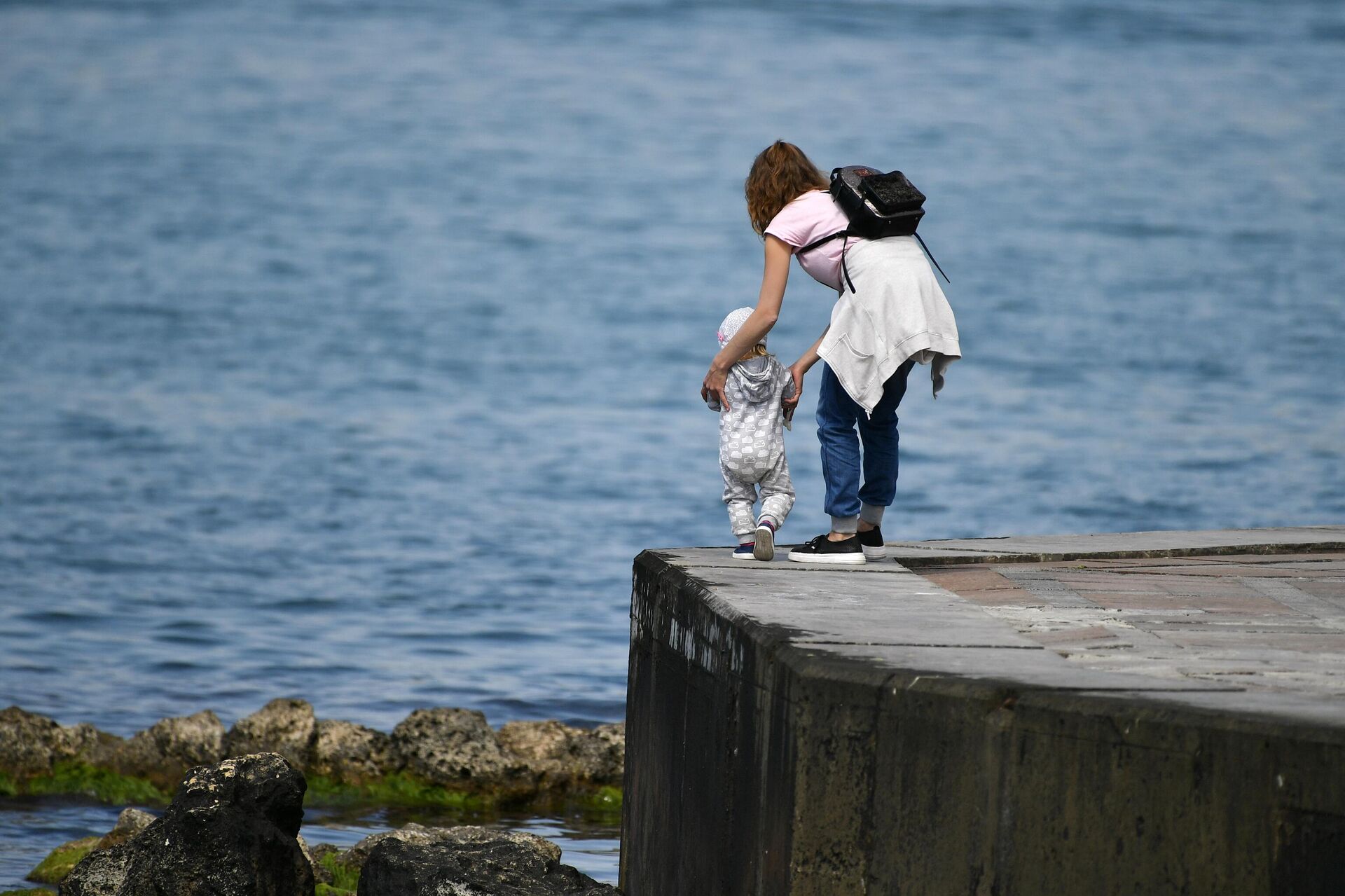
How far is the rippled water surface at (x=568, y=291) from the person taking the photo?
24.1 m

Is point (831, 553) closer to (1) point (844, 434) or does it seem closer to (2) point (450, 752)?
(1) point (844, 434)

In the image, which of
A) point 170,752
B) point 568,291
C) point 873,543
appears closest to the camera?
point 873,543

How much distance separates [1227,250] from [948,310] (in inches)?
1522

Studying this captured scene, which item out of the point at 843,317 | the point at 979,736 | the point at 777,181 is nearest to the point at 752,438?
the point at 843,317

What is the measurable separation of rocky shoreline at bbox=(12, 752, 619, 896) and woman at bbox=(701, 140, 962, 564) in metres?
1.41

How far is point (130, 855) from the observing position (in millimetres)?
6031

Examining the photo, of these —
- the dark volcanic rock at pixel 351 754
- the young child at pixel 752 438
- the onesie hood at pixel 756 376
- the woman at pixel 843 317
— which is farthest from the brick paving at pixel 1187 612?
the dark volcanic rock at pixel 351 754

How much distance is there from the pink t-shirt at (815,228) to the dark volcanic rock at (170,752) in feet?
18.3

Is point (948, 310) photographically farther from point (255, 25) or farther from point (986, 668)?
point (255, 25)

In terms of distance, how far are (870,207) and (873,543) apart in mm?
1309

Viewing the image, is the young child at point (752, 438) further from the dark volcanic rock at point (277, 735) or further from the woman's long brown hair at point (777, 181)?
the dark volcanic rock at point (277, 735)

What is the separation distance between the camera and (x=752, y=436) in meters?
5.72

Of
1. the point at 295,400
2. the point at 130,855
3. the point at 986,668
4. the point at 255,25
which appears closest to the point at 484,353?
the point at 295,400

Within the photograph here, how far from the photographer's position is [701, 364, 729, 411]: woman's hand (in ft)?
18.5
